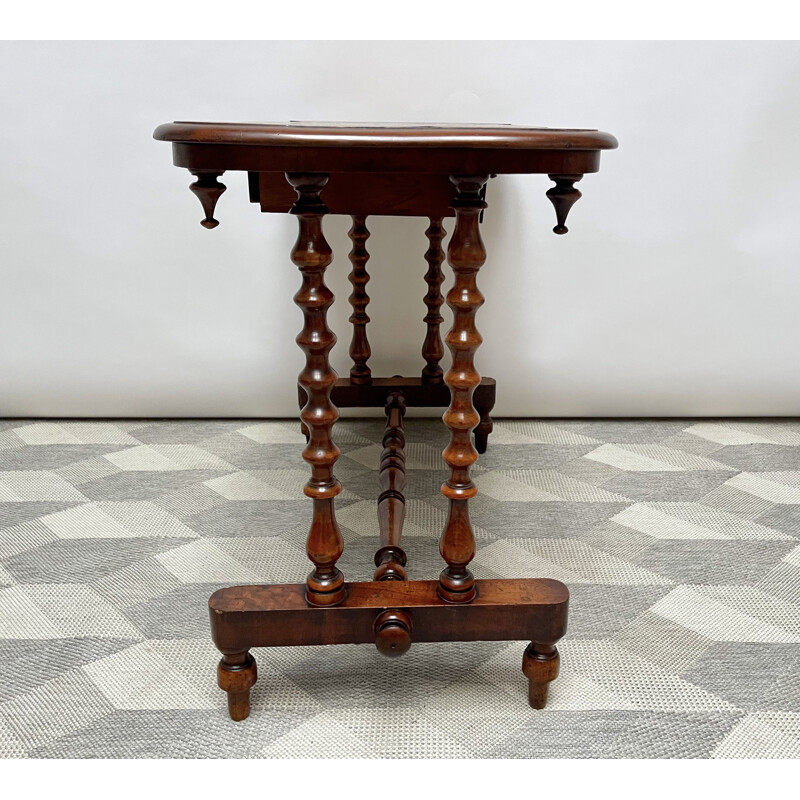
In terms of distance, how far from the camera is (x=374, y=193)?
2.05m

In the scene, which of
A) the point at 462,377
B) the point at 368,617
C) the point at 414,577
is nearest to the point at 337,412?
the point at 462,377

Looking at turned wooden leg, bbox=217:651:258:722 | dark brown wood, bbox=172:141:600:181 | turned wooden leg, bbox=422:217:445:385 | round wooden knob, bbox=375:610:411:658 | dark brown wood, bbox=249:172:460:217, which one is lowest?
turned wooden leg, bbox=217:651:258:722

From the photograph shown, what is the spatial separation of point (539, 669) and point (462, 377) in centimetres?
51

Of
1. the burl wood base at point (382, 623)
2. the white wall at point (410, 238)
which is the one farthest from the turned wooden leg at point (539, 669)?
the white wall at point (410, 238)

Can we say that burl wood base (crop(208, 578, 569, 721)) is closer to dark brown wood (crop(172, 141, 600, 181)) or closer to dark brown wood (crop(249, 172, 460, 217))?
dark brown wood (crop(172, 141, 600, 181))

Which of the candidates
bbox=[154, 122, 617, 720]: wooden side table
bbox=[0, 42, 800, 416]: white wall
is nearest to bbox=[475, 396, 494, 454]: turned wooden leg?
bbox=[0, 42, 800, 416]: white wall

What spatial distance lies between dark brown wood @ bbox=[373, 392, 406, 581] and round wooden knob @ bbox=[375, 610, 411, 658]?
6.4 inches

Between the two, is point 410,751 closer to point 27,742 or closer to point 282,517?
point 27,742

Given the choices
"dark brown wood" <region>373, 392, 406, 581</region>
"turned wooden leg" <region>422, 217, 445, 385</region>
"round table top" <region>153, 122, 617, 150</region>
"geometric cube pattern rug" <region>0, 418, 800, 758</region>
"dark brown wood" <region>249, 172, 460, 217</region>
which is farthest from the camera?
"turned wooden leg" <region>422, 217, 445, 385</region>

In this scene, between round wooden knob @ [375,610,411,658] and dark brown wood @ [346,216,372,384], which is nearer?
round wooden knob @ [375,610,411,658]

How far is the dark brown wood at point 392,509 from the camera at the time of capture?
1.61 m

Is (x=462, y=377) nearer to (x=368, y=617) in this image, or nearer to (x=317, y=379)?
(x=317, y=379)

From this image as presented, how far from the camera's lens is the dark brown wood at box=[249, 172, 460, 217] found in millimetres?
2018

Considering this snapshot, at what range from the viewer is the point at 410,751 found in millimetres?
1372
